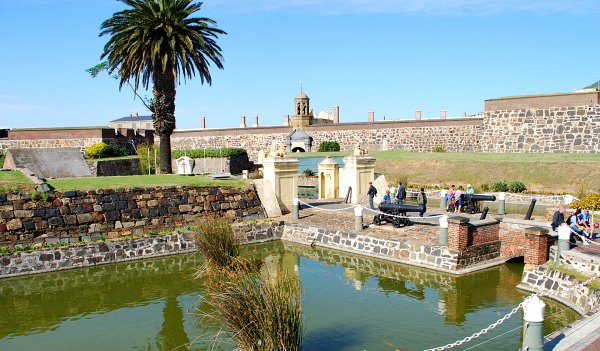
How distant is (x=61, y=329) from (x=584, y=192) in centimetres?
2379

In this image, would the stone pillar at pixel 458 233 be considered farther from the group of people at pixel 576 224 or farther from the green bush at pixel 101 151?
the green bush at pixel 101 151

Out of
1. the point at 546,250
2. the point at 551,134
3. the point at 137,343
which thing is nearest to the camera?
the point at 137,343

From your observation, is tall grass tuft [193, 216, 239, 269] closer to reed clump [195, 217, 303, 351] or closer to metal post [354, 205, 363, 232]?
metal post [354, 205, 363, 232]

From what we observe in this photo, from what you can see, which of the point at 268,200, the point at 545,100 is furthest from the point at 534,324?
the point at 545,100

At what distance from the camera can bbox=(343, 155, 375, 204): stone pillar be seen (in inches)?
838

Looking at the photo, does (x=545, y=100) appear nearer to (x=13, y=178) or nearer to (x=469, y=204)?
(x=469, y=204)

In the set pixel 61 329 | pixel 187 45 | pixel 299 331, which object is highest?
pixel 187 45

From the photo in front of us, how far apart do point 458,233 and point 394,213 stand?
3376 millimetres

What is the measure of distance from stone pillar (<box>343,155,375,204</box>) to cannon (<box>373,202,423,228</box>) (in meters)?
5.19

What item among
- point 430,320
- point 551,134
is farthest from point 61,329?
point 551,134

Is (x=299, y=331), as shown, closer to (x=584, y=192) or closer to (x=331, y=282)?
(x=331, y=282)

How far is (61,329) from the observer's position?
31.5ft

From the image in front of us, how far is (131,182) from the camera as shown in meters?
17.1

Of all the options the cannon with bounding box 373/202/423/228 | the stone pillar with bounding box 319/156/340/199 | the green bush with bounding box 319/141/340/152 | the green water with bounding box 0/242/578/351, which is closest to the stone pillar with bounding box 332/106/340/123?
the green bush with bounding box 319/141/340/152
